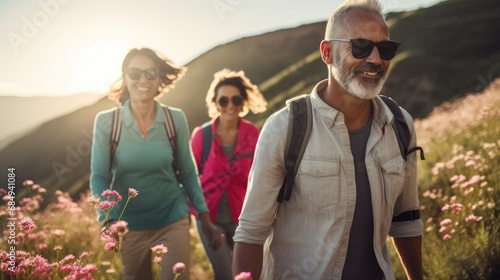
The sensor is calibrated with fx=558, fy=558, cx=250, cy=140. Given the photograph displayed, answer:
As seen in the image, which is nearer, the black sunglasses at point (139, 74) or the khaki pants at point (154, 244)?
the khaki pants at point (154, 244)

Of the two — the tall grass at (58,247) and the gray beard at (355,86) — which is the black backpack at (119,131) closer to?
the tall grass at (58,247)

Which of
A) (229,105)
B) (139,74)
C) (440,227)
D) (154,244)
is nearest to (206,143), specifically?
(229,105)

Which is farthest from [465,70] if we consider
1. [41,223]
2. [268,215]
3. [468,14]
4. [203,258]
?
[268,215]

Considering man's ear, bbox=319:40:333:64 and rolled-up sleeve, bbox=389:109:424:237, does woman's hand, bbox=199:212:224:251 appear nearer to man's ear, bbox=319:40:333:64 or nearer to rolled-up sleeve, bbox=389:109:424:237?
rolled-up sleeve, bbox=389:109:424:237

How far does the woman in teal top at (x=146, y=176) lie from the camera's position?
5.44 metres

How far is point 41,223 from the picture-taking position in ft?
23.8

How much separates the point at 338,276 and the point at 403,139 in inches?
36.1

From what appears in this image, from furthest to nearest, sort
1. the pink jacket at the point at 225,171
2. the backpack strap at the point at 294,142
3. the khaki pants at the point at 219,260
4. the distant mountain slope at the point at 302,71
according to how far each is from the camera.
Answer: the distant mountain slope at the point at 302,71, the pink jacket at the point at 225,171, the khaki pants at the point at 219,260, the backpack strap at the point at 294,142

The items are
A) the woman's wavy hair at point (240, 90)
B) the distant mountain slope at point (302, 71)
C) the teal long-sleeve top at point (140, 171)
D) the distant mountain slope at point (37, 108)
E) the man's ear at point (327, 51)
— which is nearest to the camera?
the man's ear at point (327, 51)

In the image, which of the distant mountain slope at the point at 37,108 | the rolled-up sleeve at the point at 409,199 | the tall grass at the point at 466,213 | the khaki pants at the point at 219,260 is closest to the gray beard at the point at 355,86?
the rolled-up sleeve at the point at 409,199

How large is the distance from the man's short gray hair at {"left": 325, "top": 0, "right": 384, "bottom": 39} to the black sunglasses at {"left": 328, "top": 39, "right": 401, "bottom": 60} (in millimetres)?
82

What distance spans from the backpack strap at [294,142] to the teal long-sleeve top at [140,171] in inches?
107

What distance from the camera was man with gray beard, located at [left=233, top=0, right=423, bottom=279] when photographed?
299cm

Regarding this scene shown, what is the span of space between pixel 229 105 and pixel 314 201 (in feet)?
18.1
